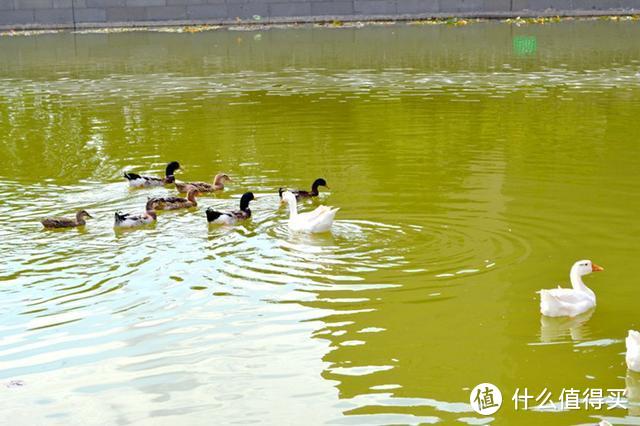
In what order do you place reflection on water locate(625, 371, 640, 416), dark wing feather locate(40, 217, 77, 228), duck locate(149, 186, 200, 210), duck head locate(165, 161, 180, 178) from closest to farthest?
reflection on water locate(625, 371, 640, 416)
dark wing feather locate(40, 217, 77, 228)
duck locate(149, 186, 200, 210)
duck head locate(165, 161, 180, 178)

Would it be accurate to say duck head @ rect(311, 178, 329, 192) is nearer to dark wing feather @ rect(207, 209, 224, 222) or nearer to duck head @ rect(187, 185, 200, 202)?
duck head @ rect(187, 185, 200, 202)

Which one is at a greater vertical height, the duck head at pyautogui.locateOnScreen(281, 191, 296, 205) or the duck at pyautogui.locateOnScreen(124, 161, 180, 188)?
the duck head at pyautogui.locateOnScreen(281, 191, 296, 205)

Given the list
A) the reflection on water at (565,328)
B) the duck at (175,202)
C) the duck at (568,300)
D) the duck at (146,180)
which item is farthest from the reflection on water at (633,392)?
the duck at (146,180)

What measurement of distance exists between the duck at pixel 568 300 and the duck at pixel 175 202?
6414 millimetres

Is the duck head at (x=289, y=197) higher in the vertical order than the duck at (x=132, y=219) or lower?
higher

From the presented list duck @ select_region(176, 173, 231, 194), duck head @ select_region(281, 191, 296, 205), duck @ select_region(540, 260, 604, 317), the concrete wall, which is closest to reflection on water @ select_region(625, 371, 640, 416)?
duck @ select_region(540, 260, 604, 317)

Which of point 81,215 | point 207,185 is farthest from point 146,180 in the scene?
point 81,215

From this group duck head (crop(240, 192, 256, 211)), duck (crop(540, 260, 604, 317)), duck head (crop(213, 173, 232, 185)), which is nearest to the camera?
duck (crop(540, 260, 604, 317))

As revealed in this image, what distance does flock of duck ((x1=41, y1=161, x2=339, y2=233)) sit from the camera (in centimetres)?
1352

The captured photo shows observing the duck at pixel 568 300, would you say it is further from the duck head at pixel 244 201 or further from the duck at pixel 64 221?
the duck at pixel 64 221

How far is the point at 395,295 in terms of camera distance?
1120 centimetres

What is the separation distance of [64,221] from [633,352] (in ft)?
25.4

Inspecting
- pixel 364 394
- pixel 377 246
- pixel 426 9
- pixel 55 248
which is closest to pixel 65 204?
pixel 55 248

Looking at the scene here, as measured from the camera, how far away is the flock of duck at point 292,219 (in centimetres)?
1035
